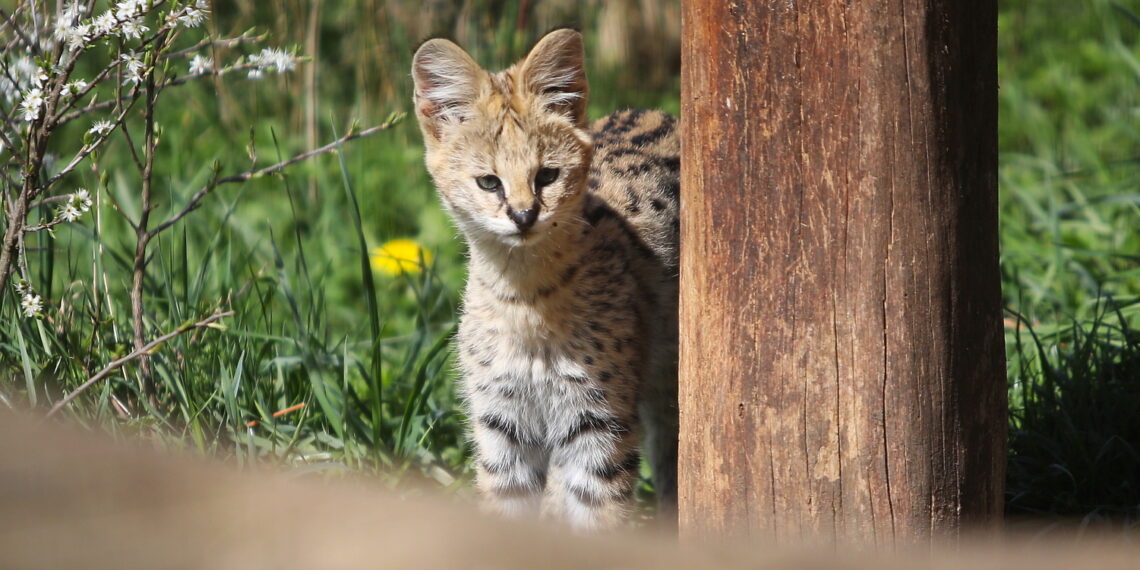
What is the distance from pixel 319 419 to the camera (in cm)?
401

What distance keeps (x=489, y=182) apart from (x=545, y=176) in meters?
0.18

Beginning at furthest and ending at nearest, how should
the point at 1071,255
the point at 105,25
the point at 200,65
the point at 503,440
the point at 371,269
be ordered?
the point at 1071,255 → the point at 371,269 → the point at 503,440 → the point at 200,65 → the point at 105,25

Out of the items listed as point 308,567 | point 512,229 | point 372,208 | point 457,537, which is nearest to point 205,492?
point 308,567

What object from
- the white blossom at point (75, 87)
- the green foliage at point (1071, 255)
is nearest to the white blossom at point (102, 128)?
the white blossom at point (75, 87)

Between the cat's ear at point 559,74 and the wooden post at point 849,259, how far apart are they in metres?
1.02

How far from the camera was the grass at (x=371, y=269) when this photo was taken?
370cm

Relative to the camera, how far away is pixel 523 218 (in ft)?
11.4

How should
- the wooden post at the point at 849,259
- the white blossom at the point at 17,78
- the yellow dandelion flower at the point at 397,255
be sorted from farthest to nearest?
the yellow dandelion flower at the point at 397,255 → the white blossom at the point at 17,78 → the wooden post at the point at 849,259

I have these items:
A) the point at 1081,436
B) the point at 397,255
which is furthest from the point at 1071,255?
the point at 397,255

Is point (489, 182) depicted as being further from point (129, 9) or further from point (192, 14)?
point (129, 9)

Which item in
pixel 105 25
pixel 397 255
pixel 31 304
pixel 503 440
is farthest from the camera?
pixel 397 255

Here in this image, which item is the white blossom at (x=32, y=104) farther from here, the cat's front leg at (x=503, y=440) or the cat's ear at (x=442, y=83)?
the cat's front leg at (x=503, y=440)

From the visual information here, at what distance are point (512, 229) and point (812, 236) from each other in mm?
1146

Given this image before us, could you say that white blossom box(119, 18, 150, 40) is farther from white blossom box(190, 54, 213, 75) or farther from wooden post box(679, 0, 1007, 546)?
wooden post box(679, 0, 1007, 546)
